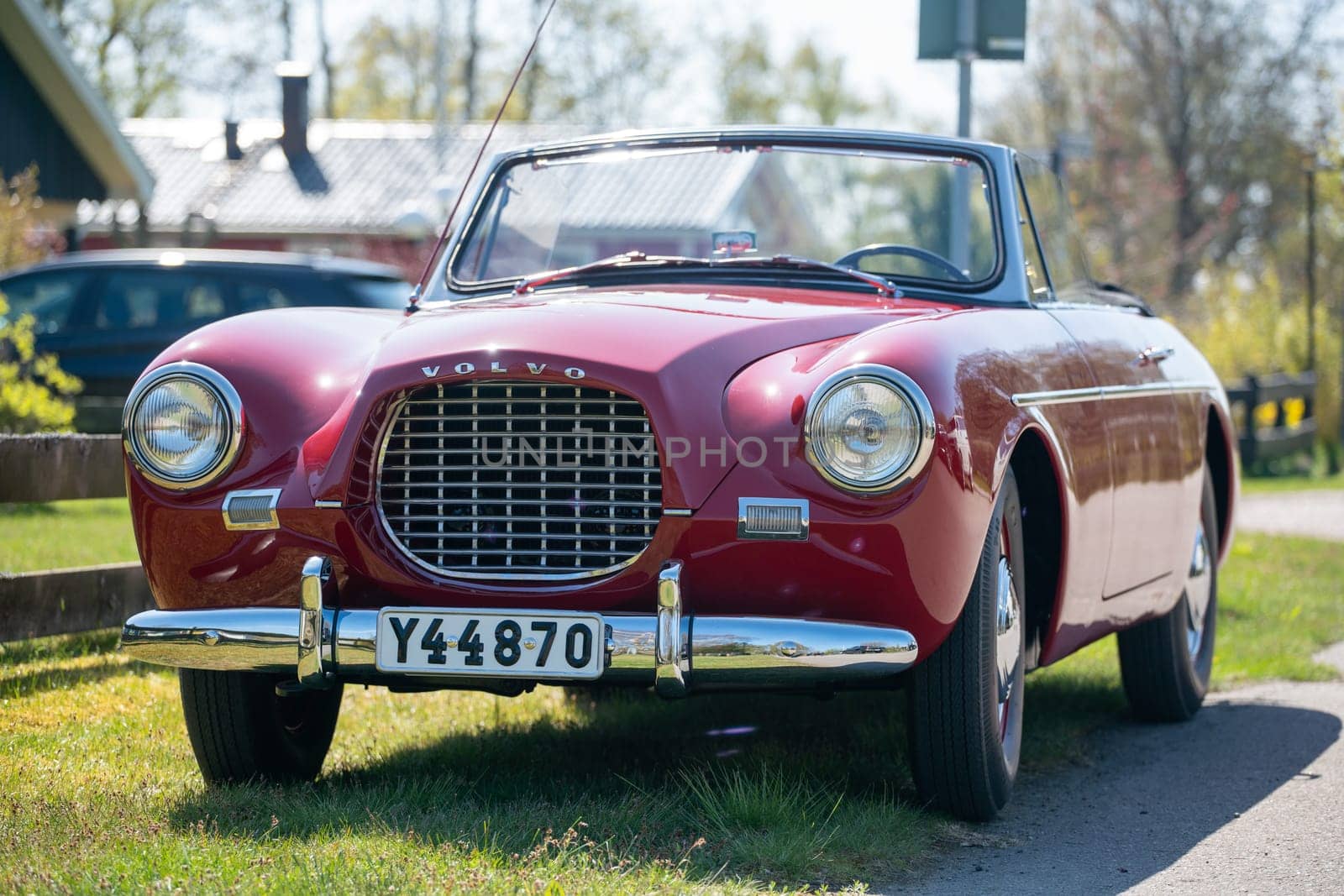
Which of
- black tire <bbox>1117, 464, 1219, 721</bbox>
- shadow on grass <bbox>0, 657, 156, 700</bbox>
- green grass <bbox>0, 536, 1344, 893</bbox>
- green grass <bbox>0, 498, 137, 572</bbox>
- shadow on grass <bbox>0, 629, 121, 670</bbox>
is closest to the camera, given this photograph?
green grass <bbox>0, 536, 1344, 893</bbox>

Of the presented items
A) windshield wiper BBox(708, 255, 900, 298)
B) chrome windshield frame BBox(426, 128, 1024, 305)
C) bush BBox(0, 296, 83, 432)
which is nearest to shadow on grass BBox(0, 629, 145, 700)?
chrome windshield frame BBox(426, 128, 1024, 305)

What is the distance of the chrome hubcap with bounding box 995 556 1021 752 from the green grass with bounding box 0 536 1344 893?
0.32 meters

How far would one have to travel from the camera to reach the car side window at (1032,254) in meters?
4.86

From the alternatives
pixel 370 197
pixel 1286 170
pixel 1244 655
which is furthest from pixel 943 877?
pixel 1286 170

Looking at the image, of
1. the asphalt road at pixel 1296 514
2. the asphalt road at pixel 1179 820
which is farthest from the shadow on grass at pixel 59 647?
the asphalt road at pixel 1296 514

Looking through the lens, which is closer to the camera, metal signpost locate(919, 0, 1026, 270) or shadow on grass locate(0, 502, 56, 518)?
metal signpost locate(919, 0, 1026, 270)

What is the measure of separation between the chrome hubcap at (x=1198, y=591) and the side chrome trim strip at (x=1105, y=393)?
522 mm

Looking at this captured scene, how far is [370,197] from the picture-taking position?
31.4 meters

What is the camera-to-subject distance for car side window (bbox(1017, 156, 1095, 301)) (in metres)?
5.22

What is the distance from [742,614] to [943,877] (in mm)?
686

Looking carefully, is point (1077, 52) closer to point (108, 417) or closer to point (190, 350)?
point (108, 417)

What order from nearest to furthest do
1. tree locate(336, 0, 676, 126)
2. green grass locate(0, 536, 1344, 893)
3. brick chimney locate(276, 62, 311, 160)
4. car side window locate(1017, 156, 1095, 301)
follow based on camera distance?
green grass locate(0, 536, 1344, 893) < car side window locate(1017, 156, 1095, 301) < brick chimney locate(276, 62, 311, 160) < tree locate(336, 0, 676, 126)

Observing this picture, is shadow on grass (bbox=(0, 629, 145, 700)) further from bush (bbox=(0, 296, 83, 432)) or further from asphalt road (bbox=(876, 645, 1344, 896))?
bush (bbox=(0, 296, 83, 432))

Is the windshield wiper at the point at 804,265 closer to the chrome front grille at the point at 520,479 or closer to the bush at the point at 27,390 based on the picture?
the chrome front grille at the point at 520,479
